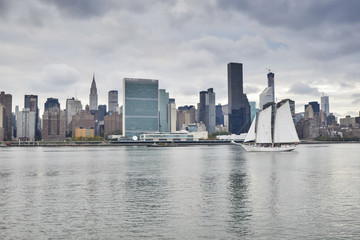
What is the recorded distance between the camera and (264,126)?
517ft

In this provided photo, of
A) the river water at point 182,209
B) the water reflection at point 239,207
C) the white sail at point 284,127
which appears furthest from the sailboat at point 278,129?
the water reflection at point 239,207

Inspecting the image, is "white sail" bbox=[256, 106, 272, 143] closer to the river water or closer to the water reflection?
the river water

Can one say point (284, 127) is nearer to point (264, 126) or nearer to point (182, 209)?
point (264, 126)

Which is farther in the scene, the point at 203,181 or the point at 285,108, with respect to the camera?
the point at 285,108

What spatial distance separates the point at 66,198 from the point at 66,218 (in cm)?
1087

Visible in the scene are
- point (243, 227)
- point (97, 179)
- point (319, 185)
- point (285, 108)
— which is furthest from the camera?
point (285, 108)

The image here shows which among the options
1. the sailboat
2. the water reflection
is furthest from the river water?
the sailboat

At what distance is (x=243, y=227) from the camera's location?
30.6m

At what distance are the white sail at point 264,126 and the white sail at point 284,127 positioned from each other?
340 cm

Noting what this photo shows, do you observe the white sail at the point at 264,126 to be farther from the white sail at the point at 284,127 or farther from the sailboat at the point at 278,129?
the white sail at the point at 284,127

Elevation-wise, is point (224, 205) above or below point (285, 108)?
below

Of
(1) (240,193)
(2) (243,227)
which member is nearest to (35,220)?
(2) (243,227)

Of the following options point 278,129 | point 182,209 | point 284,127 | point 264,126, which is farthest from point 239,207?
point 264,126

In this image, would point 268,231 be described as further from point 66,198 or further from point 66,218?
point 66,198
